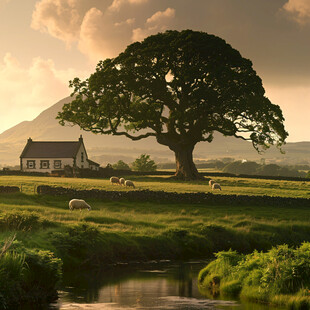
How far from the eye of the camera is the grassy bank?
73.9 ft

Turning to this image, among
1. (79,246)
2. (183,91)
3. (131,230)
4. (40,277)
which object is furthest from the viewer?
(183,91)

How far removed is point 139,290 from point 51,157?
3792 inches

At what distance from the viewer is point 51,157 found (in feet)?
393

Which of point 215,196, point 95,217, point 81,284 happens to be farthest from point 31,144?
point 81,284

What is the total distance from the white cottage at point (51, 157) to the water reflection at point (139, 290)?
8848 centimetres

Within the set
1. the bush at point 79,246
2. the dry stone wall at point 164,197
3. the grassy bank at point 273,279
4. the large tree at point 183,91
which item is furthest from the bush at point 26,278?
the large tree at point 183,91

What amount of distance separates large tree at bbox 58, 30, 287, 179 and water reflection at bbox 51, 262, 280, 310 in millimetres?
53772

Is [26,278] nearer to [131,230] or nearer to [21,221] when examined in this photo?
[21,221]

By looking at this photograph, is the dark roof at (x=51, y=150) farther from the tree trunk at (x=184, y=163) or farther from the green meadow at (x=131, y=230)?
the green meadow at (x=131, y=230)

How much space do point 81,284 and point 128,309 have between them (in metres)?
5.90

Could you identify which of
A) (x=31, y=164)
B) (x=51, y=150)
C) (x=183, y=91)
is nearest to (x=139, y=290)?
(x=183, y=91)

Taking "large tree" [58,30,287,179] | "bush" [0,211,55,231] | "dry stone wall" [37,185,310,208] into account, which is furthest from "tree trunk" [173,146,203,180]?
"bush" [0,211,55,231]

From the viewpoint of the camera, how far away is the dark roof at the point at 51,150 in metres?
121

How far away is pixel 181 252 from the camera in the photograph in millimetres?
37000
